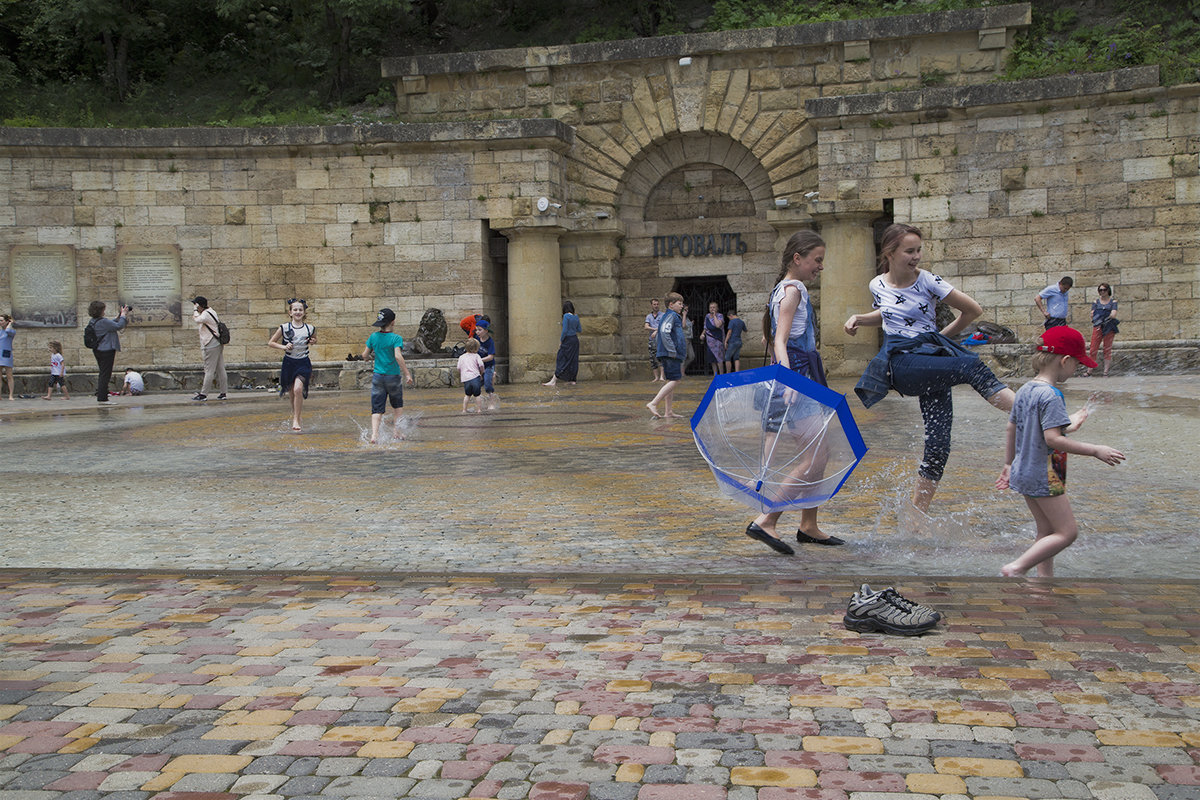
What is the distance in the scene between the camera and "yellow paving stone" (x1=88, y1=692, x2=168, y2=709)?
3668 millimetres

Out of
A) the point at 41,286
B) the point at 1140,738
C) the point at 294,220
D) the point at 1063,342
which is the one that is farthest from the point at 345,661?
the point at 41,286

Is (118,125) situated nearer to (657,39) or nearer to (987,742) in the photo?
(657,39)

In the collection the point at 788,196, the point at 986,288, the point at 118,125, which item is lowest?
the point at 986,288

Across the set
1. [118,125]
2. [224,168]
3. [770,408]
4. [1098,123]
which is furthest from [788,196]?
[770,408]

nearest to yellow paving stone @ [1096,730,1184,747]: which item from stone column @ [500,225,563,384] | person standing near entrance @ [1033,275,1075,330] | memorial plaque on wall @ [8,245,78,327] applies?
person standing near entrance @ [1033,275,1075,330]

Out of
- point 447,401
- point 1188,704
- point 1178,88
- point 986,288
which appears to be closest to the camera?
point 1188,704

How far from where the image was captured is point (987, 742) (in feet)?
10.5

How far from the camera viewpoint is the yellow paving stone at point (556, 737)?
10.8ft

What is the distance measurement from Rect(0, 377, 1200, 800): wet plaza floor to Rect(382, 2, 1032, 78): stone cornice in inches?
689

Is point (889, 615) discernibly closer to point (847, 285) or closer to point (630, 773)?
point (630, 773)

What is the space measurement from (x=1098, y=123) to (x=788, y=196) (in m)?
6.33

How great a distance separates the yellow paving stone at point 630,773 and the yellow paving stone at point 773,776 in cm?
24

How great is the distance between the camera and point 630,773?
3.07 m

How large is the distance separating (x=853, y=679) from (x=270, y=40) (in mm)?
30111
